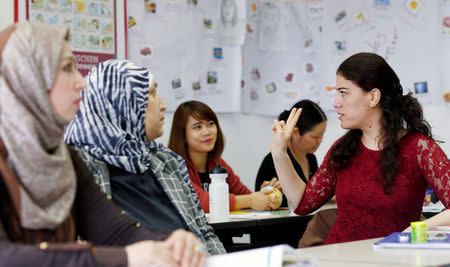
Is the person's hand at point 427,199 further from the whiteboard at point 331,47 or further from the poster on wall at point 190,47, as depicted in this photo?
the poster on wall at point 190,47

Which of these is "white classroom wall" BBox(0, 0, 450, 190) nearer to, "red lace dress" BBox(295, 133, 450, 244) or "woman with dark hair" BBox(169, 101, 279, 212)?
"woman with dark hair" BBox(169, 101, 279, 212)

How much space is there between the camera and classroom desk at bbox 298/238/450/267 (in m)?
1.50

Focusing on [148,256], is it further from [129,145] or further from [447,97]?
[447,97]

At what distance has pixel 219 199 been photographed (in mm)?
2807

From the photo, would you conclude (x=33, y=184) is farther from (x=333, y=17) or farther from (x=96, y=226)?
(x=333, y=17)

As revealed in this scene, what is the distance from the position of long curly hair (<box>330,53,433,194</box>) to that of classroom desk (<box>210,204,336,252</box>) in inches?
20.0

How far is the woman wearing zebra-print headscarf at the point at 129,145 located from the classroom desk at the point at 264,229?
0.73m

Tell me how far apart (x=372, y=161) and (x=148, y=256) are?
141cm

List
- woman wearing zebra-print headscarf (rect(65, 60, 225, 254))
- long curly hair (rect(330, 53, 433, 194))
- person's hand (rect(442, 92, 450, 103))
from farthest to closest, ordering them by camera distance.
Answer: person's hand (rect(442, 92, 450, 103)), long curly hair (rect(330, 53, 433, 194)), woman wearing zebra-print headscarf (rect(65, 60, 225, 254))

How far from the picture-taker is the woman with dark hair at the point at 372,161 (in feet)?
7.73

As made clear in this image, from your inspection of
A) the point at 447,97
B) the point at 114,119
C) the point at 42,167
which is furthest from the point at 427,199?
the point at 42,167

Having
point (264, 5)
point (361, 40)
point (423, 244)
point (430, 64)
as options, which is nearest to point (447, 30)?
point (430, 64)

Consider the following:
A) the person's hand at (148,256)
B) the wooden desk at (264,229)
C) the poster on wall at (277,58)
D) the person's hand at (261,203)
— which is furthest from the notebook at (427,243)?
the poster on wall at (277,58)

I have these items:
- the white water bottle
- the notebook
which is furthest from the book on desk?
the white water bottle
